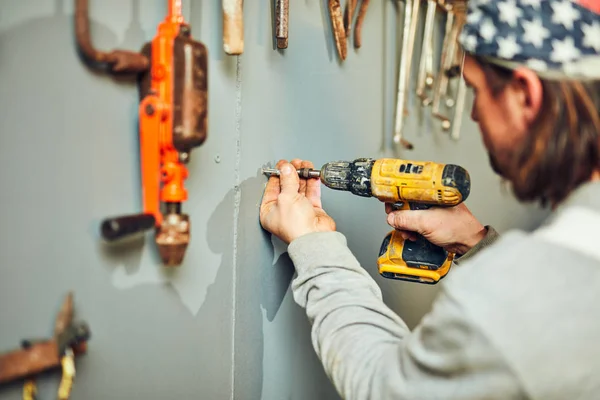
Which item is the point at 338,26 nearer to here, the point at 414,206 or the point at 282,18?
the point at 282,18

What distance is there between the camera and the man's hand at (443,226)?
3.82 ft

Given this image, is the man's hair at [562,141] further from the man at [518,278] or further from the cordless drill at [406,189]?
the cordless drill at [406,189]

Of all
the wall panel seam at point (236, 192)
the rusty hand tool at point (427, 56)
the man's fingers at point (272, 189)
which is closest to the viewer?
the wall panel seam at point (236, 192)

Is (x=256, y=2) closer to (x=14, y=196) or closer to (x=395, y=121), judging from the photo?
(x=14, y=196)

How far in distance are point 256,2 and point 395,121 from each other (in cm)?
77

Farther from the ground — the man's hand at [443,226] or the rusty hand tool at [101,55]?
the rusty hand tool at [101,55]

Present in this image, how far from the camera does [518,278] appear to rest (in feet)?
2.07

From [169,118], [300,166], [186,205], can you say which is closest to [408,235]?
[300,166]

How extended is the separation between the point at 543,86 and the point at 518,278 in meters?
0.27

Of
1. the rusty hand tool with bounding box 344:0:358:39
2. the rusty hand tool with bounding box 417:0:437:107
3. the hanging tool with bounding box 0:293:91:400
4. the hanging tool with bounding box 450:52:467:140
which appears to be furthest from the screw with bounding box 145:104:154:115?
the hanging tool with bounding box 450:52:467:140

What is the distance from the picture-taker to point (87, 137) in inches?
29.2

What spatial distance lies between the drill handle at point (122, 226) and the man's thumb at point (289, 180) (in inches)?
15.1

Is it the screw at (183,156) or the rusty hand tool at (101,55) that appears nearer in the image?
the rusty hand tool at (101,55)

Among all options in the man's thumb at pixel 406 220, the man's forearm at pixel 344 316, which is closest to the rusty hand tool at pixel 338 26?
the man's thumb at pixel 406 220
